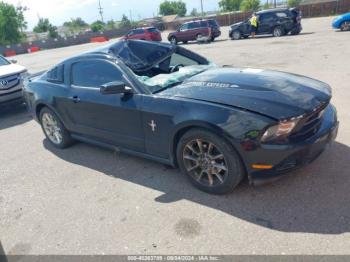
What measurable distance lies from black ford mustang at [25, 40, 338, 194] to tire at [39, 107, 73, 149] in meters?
0.15

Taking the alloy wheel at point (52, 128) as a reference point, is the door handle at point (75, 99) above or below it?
above

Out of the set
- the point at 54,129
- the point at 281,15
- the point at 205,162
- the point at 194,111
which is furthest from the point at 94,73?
the point at 281,15

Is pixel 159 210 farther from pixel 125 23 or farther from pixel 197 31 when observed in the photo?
pixel 125 23

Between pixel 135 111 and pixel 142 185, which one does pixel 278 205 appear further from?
pixel 135 111

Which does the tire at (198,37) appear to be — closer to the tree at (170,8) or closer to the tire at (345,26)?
the tire at (345,26)

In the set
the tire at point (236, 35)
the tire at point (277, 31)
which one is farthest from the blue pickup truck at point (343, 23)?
the tire at point (236, 35)

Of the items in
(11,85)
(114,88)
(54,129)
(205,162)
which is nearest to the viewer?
(205,162)

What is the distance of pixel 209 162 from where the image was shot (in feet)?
11.1

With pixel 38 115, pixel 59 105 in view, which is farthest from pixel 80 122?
pixel 38 115

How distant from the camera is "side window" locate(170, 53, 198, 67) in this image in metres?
4.77

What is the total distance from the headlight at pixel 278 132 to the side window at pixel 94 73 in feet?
6.27

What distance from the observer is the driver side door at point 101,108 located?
3918 millimetres

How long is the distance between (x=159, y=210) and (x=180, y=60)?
7.82ft

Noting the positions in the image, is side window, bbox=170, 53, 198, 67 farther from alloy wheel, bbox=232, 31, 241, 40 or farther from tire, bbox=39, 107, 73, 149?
alloy wheel, bbox=232, 31, 241, 40
